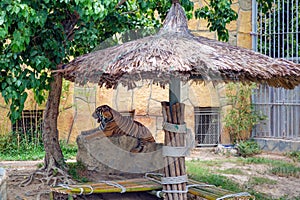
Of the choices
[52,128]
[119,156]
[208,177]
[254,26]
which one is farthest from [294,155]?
[52,128]

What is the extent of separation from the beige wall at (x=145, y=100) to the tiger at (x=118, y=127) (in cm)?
312

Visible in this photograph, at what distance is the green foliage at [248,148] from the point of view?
880 centimetres

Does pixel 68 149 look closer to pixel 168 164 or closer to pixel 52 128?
pixel 52 128

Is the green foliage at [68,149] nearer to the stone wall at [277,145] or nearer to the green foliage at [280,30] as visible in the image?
the stone wall at [277,145]

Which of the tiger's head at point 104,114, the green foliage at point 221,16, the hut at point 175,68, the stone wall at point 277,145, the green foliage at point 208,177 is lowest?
the green foliage at point 208,177

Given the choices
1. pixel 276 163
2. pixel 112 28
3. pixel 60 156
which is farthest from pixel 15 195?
pixel 276 163

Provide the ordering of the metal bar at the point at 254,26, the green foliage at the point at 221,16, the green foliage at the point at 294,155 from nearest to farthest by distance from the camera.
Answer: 1. the green foliage at the point at 221,16
2. the green foliage at the point at 294,155
3. the metal bar at the point at 254,26

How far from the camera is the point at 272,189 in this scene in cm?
621

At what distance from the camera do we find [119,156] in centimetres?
612

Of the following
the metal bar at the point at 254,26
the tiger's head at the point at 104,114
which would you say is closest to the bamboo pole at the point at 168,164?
the tiger's head at the point at 104,114

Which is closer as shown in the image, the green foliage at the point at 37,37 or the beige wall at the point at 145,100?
the green foliage at the point at 37,37

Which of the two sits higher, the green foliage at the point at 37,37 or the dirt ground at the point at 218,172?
the green foliage at the point at 37,37

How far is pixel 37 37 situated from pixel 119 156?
1990mm

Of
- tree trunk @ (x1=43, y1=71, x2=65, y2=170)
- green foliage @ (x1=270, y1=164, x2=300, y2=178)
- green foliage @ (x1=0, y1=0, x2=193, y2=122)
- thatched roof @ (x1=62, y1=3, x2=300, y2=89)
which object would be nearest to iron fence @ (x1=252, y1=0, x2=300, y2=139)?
green foliage @ (x1=270, y1=164, x2=300, y2=178)
